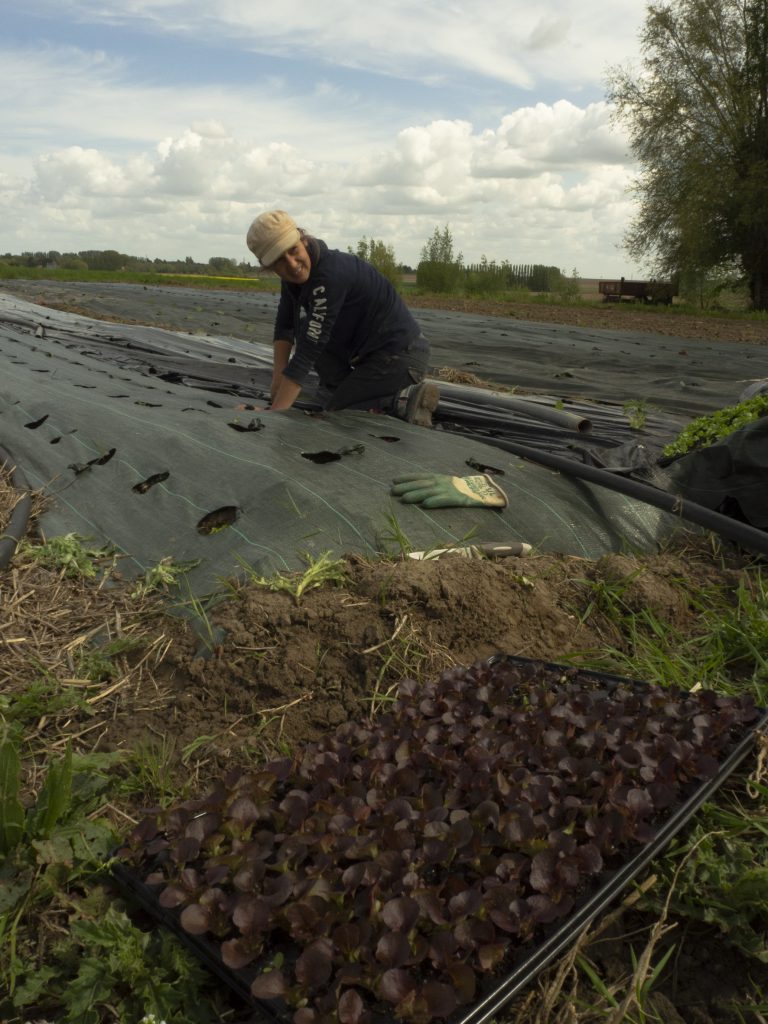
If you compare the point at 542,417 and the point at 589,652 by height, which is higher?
the point at 542,417

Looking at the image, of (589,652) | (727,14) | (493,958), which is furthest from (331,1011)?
(727,14)

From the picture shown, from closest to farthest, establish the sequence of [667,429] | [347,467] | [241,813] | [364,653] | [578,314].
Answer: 1. [241,813]
2. [364,653]
3. [347,467]
4. [667,429]
5. [578,314]

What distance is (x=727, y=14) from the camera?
21.8 m

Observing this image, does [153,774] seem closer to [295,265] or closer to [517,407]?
[295,265]

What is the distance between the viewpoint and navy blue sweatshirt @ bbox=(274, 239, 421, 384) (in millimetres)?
4195

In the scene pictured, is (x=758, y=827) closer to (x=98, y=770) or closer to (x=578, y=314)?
(x=98, y=770)

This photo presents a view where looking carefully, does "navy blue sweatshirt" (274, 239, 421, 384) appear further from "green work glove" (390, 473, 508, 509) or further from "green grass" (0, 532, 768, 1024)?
"green grass" (0, 532, 768, 1024)

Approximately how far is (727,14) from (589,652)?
1002 inches

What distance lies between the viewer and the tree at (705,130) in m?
21.5

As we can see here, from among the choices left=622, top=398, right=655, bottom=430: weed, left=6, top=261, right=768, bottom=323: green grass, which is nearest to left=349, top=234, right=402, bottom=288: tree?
left=6, top=261, right=768, bottom=323: green grass

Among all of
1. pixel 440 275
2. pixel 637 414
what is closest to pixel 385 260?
pixel 440 275

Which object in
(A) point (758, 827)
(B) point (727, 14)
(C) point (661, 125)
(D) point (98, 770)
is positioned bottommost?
(D) point (98, 770)

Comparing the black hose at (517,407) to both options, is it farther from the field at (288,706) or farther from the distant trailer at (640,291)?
the distant trailer at (640,291)

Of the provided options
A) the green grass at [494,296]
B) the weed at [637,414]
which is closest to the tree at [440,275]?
the green grass at [494,296]
